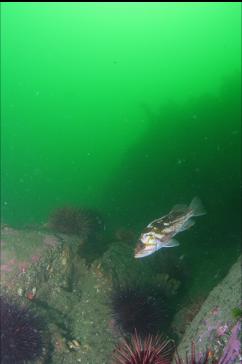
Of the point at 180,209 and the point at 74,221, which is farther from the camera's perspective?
the point at 74,221

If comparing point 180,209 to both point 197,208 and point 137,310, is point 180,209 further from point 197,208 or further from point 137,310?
point 137,310

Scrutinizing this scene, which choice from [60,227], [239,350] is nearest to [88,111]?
[60,227]

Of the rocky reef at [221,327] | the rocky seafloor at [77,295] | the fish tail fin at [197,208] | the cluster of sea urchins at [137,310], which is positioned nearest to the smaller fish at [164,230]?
the fish tail fin at [197,208]

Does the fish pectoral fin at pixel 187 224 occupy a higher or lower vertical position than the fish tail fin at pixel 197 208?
lower

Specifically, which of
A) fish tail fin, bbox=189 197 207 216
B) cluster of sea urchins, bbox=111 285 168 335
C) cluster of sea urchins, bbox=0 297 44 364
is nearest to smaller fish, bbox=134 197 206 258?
fish tail fin, bbox=189 197 207 216

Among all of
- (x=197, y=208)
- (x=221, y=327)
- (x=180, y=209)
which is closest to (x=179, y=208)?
(x=180, y=209)

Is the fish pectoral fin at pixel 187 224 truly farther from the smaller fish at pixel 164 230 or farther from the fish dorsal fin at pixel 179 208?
the fish dorsal fin at pixel 179 208
